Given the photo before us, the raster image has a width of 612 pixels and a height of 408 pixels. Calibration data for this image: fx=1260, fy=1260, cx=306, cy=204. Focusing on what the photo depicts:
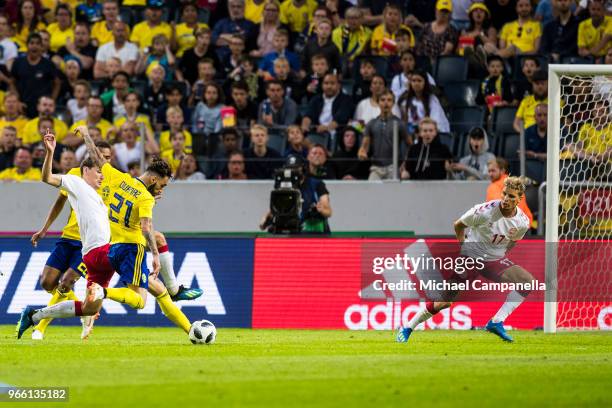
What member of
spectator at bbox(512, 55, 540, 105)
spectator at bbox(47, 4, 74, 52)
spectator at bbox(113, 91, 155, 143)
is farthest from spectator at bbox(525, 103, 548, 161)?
spectator at bbox(47, 4, 74, 52)

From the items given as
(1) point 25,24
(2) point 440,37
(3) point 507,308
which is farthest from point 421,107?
(1) point 25,24

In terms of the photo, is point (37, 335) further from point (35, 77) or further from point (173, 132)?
point (35, 77)

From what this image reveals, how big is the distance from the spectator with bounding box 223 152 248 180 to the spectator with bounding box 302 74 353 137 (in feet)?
3.83

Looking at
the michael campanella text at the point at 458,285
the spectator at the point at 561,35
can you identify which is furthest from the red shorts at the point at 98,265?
the spectator at the point at 561,35

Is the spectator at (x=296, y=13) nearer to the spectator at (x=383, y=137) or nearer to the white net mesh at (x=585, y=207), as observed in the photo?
the spectator at (x=383, y=137)

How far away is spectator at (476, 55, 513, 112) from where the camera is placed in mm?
20578

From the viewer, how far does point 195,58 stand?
22766mm

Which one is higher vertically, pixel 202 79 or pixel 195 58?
pixel 195 58

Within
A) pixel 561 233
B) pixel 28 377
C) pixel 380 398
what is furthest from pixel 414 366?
pixel 561 233

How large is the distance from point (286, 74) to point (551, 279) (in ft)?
22.6

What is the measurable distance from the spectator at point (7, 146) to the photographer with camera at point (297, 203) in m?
5.08

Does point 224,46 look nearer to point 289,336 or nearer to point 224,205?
point 224,205

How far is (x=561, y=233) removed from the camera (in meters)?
17.0

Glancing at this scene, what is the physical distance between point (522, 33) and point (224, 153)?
221 inches
